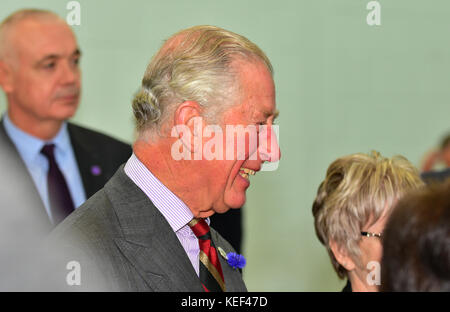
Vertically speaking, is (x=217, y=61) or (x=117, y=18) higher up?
(x=117, y=18)

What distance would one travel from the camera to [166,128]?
1.43 meters

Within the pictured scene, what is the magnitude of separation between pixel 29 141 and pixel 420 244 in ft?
5.82

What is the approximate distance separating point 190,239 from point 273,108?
36cm

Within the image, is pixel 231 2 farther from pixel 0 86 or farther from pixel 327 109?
pixel 0 86

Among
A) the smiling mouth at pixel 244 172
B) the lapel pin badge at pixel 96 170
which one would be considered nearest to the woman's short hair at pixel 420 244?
the smiling mouth at pixel 244 172

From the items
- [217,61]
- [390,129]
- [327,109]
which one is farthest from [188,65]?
[390,129]

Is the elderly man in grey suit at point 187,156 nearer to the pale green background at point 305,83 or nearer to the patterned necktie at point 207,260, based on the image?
the patterned necktie at point 207,260

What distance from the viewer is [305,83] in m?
3.55

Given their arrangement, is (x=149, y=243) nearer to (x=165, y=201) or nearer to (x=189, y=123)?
(x=165, y=201)

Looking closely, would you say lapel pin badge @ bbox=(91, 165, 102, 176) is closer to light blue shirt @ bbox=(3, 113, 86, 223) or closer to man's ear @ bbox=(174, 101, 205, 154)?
light blue shirt @ bbox=(3, 113, 86, 223)

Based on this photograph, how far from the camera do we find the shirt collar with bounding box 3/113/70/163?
7.67 ft

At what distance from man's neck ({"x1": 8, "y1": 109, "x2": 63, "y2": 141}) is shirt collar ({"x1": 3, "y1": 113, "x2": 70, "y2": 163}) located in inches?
0.4

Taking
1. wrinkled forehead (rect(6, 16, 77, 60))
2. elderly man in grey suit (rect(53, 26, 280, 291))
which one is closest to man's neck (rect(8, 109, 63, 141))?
wrinkled forehead (rect(6, 16, 77, 60))
